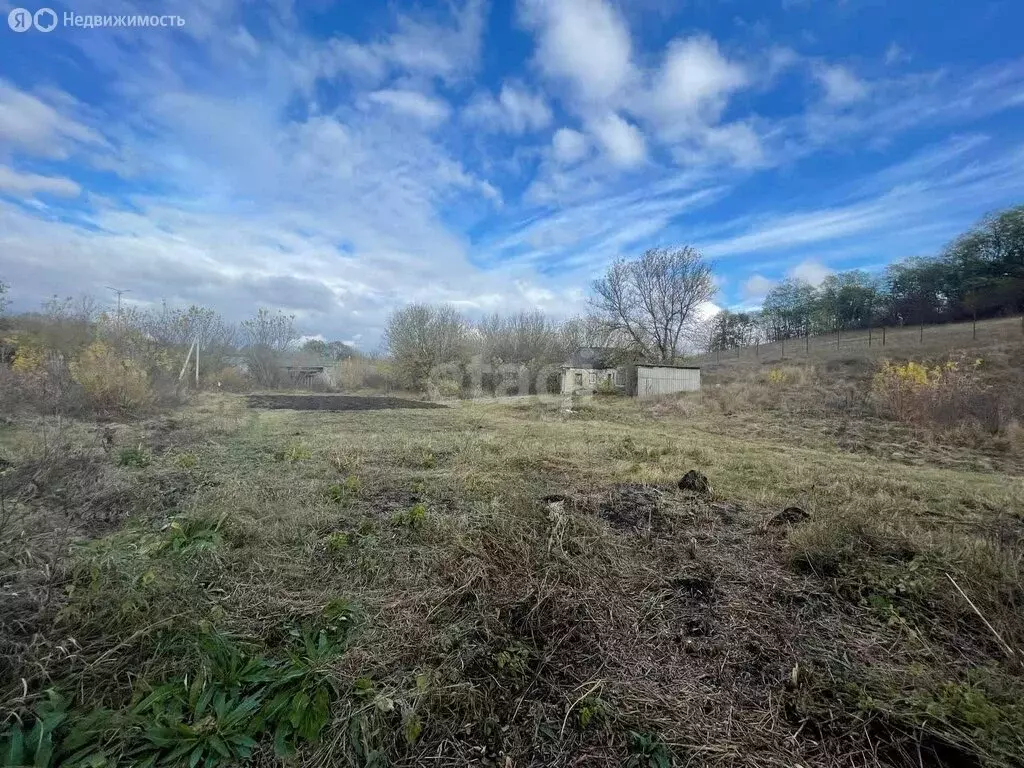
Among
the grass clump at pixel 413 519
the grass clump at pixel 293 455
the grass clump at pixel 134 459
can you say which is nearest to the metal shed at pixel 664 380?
the grass clump at pixel 293 455

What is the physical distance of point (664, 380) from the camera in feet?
69.1

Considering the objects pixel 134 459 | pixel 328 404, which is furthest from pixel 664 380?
pixel 134 459

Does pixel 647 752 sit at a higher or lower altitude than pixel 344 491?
lower

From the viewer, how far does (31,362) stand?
35.6ft

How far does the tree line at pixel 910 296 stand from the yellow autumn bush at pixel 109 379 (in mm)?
31206

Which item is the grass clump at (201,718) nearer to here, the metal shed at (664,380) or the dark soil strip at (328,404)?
the dark soil strip at (328,404)

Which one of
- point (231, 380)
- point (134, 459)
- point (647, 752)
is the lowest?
point (647, 752)

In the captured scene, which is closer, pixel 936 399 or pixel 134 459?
pixel 134 459

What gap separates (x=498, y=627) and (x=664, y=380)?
2038 cm

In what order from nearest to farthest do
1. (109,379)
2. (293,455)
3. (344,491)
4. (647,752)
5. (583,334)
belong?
(647,752)
(344,491)
(293,455)
(109,379)
(583,334)

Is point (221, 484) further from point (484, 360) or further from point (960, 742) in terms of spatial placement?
point (484, 360)

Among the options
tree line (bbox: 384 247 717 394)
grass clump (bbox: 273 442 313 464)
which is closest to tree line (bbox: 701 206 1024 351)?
tree line (bbox: 384 247 717 394)

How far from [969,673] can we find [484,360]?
2736 centimetres

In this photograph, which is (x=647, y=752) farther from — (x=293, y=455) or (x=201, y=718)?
(x=293, y=455)
